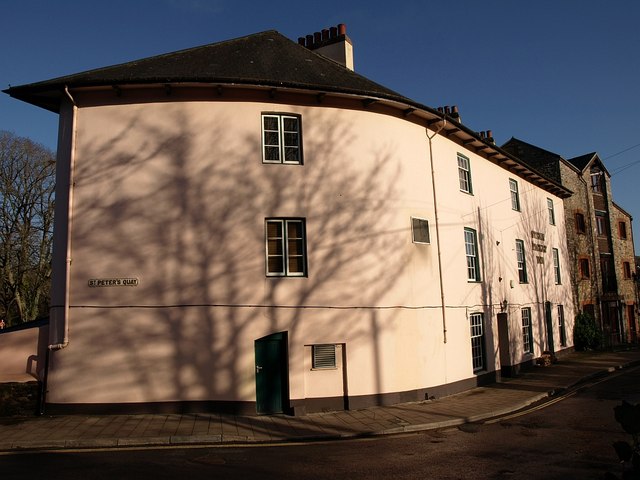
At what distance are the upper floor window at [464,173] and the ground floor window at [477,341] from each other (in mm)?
4579

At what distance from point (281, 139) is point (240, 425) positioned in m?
7.42

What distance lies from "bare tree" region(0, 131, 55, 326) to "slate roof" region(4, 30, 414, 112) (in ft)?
79.3

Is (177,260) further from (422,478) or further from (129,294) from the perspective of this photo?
(422,478)

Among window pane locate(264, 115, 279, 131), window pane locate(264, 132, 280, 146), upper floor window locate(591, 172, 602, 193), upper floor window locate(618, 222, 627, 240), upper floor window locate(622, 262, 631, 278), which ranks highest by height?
upper floor window locate(591, 172, 602, 193)

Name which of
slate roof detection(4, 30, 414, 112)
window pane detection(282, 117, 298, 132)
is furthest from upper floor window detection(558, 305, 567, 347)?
window pane detection(282, 117, 298, 132)

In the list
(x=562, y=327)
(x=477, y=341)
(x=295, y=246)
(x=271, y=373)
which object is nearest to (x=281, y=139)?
(x=295, y=246)

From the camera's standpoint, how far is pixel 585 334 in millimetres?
28750

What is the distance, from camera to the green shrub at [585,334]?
1132 inches

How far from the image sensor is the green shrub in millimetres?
28750

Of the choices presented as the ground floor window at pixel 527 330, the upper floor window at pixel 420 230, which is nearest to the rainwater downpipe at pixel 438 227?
the upper floor window at pixel 420 230

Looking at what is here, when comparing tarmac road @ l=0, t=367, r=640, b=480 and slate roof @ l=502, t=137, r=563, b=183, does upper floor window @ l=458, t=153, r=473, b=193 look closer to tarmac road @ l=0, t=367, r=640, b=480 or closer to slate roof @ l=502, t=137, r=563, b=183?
tarmac road @ l=0, t=367, r=640, b=480

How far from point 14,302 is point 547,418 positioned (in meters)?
36.0

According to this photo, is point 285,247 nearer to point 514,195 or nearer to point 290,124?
point 290,124

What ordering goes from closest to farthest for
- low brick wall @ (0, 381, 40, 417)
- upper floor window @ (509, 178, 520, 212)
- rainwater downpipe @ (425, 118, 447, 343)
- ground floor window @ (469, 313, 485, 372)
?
1. low brick wall @ (0, 381, 40, 417)
2. rainwater downpipe @ (425, 118, 447, 343)
3. ground floor window @ (469, 313, 485, 372)
4. upper floor window @ (509, 178, 520, 212)
